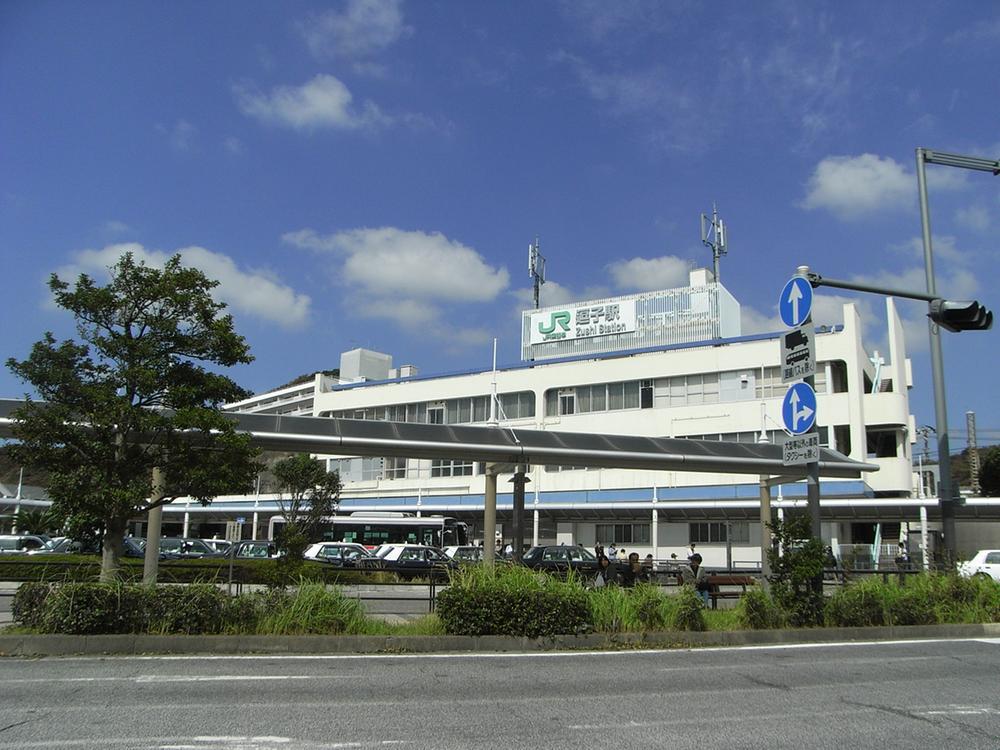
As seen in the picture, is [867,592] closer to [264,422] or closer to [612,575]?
[612,575]

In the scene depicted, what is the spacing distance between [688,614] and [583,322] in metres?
49.4

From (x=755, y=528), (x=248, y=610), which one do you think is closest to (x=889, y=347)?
(x=755, y=528)

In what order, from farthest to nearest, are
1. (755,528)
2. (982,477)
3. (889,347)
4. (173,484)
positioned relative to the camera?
(982,477) < (889,347) < (755,528) < (173,484)

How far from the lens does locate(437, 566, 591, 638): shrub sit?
40.3ft

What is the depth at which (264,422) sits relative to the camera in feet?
73.0

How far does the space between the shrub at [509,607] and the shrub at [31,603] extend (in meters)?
5.40

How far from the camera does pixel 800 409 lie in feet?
44.3

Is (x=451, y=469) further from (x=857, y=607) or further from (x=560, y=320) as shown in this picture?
(x=857, y=607)

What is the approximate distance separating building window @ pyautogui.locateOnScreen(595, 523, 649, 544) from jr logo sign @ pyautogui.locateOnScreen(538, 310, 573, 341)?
1480 centimetres

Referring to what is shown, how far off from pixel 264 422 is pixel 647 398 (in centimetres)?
3669

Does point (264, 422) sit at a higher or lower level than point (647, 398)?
lower

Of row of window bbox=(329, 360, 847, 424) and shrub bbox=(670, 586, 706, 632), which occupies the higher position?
row of window bbox=(329, 360, 847, 424)

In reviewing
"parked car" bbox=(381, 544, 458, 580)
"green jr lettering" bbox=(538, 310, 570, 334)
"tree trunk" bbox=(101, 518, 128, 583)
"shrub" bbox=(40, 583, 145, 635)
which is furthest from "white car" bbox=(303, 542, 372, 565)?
"green jr lettering" bbox=(538, 310, 570, 334)

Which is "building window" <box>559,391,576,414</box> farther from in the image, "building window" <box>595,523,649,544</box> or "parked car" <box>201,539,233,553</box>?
"parked car" <box>201,539,233,553</box>
